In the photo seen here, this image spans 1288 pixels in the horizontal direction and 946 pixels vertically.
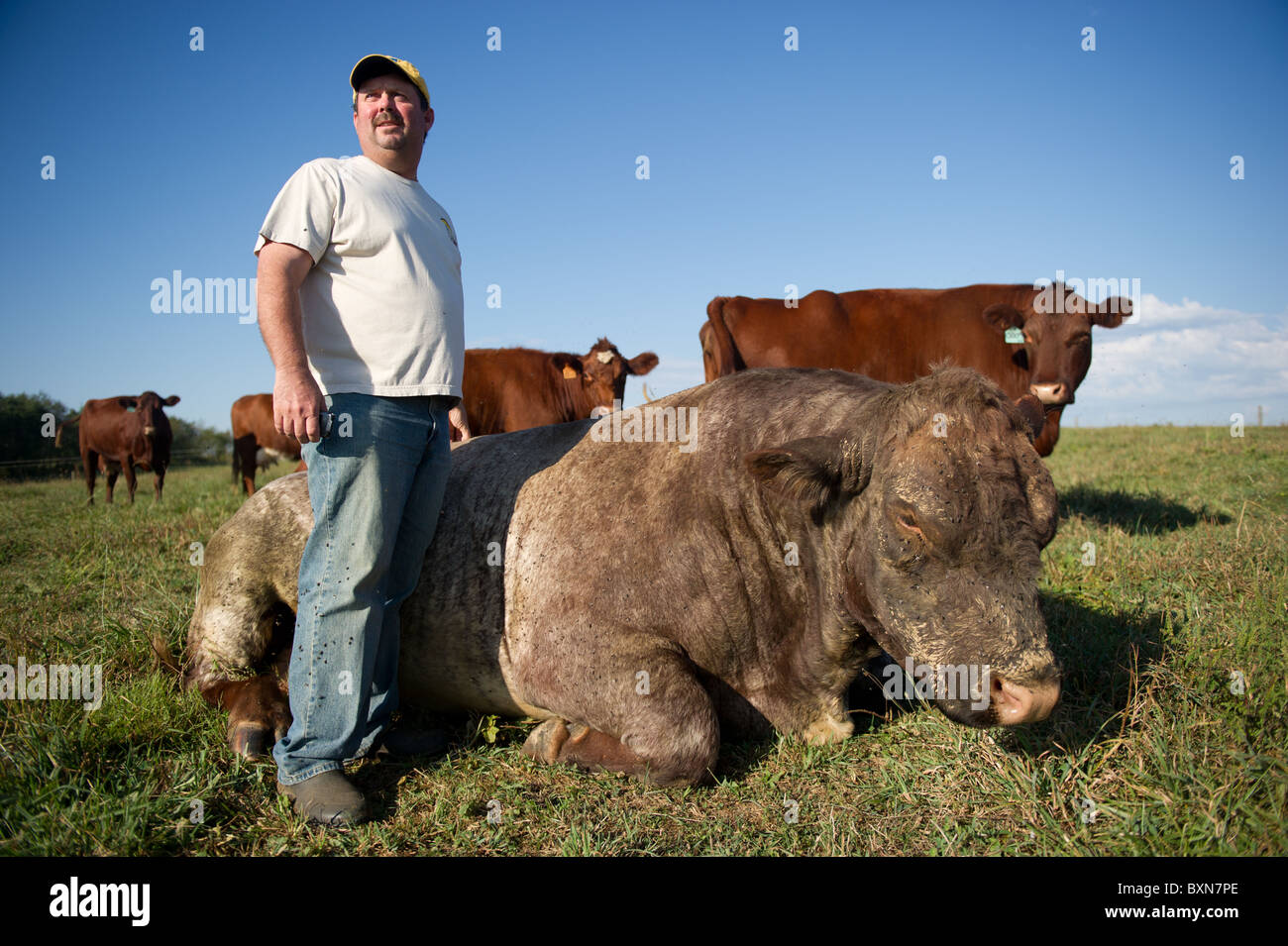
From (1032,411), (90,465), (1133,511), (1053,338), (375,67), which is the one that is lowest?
(1133,511)

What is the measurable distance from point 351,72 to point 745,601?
3.19m

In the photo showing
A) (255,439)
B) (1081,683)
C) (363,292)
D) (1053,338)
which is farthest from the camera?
(255,439)

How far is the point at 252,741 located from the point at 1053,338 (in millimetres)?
10340

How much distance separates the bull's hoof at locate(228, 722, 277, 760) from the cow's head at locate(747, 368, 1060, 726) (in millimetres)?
2687

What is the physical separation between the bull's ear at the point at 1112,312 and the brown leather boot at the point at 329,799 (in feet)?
36.0

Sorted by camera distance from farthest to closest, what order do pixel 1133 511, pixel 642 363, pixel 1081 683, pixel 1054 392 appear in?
1. pixel 642 363
2. pixel 1054 392
3. pixel 1133 511
4. pixel 1081 683

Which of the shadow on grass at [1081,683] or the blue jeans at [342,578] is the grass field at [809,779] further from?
the blue jeans at [342,578]

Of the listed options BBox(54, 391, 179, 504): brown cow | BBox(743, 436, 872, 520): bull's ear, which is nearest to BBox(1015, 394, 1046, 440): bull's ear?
BBox(743, 436, 872, 520): bull's ear

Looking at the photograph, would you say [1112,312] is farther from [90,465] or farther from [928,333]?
[90,465]

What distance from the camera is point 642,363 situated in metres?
16.2

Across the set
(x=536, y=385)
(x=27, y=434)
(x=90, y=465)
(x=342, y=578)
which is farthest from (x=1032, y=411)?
(x=27, y=434)

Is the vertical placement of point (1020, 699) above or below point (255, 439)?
below
